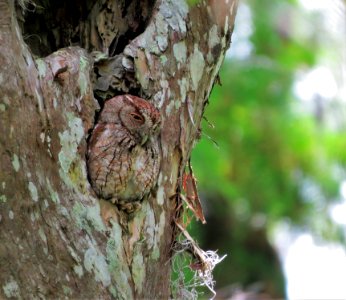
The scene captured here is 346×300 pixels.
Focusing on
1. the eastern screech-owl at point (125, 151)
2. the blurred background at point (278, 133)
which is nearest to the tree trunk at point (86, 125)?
the eastern screech-owl at point (125, 151)

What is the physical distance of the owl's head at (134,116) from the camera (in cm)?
198

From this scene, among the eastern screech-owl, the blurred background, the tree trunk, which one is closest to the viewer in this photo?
the tree trunk

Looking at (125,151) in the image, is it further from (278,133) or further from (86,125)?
(278,133)

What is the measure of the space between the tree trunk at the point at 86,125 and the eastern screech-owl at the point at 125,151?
3 centimetres

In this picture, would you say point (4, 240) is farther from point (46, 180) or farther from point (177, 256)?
point (177, 256)

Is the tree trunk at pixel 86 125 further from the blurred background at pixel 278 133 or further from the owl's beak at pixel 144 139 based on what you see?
the blurred background at pixel 278 133

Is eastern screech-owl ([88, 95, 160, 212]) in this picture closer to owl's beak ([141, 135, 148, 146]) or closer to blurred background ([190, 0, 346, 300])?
owl's beak ([141, 135, 148, 146])

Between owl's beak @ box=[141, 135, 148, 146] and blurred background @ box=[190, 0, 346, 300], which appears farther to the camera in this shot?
blurred background @ box=[190, 0, 346, 300]

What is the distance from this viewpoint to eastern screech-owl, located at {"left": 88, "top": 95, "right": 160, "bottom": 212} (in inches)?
75.3

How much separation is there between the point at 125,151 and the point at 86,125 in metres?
0.12

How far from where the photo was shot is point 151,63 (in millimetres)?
2068

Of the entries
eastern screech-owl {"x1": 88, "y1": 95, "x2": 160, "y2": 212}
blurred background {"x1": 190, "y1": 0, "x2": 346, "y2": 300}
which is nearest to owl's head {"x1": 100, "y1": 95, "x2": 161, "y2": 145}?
eastern screech-owl {"x1": 88, "y1": 95, "x2": 160, "y2": 212}

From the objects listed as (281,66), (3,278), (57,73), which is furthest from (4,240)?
(281,66)

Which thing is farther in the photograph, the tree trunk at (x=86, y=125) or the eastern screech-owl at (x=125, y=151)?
the eastern screech-owl at (x=125, y=151)
